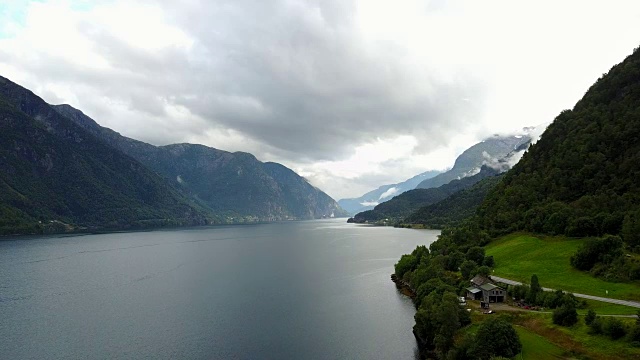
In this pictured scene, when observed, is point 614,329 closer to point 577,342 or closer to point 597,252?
point 577,342

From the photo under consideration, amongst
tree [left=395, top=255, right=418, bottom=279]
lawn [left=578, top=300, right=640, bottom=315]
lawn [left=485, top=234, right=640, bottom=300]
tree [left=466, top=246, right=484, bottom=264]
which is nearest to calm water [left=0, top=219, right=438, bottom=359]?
tree [left=395, top=255, right=418, bottom=279]

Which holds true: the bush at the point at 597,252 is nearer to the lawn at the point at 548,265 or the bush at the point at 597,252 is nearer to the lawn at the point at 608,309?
the lawn at the point at 548,265

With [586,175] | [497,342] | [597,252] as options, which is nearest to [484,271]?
[597,252]

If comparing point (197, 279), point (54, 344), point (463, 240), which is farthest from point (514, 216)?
point (54, 344)

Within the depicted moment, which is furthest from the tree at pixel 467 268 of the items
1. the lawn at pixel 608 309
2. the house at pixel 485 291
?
the lawn at pixel 608 309

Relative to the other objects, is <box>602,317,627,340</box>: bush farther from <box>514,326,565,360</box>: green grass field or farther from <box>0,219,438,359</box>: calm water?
<box>0,219,438,359</box>: calm water
